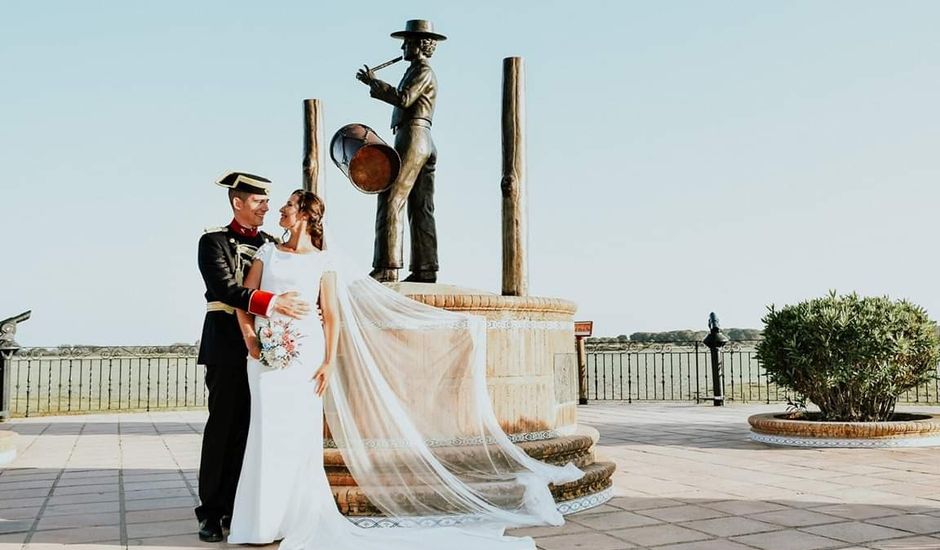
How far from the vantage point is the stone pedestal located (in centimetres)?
498

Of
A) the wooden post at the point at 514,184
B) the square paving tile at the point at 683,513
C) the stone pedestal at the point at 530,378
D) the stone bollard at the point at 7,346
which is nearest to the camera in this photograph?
the square paving tile at the point at 683,513

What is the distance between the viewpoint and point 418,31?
572 cm

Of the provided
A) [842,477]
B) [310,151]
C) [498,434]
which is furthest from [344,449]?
[842,477]

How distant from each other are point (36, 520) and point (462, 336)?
2702 mm

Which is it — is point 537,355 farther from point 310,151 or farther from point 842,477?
point 842,477

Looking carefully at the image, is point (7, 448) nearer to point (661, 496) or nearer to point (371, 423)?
point (371, 423)

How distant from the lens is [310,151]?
240 inches

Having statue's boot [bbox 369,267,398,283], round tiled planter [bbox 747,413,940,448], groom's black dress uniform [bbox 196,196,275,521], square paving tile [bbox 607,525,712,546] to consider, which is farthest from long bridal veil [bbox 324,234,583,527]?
round tiled planter [bbox 747,413,940,448]

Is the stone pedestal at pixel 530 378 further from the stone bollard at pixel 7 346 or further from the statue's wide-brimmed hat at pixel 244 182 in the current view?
the stone bollard at pixel 7 346

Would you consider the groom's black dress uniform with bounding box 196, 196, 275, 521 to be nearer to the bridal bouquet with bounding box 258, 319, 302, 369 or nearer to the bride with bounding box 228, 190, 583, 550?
the bride with bounding box 228, 190, 583, 550

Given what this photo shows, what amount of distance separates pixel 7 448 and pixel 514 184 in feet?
18.0

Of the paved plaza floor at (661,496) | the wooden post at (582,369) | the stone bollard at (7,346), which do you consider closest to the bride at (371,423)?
the paved plaza floor at (661,496)

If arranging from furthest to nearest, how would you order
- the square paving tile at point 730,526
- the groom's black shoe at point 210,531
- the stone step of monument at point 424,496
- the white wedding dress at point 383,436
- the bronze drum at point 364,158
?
the bronze drum at point 364,158
the stone step of monument at point 424,496
the square paving tile at point 730,526
the groom's black shoe at point 210,531
the white wedding dress at point 383,436

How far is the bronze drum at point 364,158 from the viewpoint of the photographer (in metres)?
5.41
